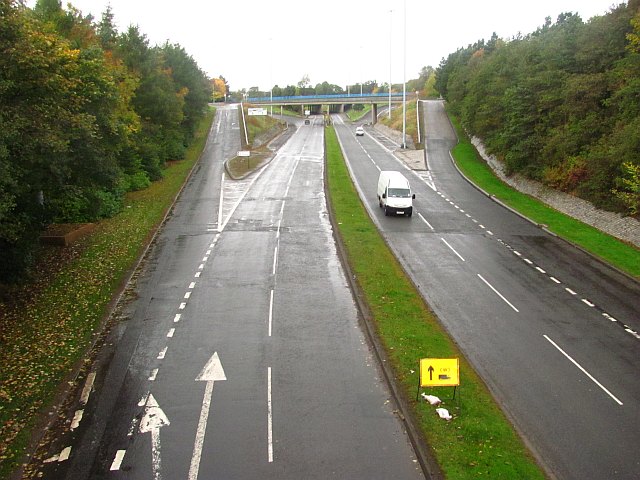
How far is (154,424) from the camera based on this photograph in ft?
40.4

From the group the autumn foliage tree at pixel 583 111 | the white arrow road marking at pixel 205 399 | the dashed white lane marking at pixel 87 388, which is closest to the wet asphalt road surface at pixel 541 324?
the autumn foliage tree at pixel 583 111

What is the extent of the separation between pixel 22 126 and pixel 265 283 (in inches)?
386

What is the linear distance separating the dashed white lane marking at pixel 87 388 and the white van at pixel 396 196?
22.4 meters

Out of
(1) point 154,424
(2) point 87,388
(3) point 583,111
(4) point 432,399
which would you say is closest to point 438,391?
(4) point 432,399

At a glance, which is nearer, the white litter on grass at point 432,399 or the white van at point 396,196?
the white litter on grass at point 432,399

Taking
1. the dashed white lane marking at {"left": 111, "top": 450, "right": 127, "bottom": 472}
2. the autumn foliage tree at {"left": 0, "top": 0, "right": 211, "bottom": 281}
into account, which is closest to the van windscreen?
the autumn foliage tree at {"left": 0, "top": 0, "right": 211, "bottom": 281}

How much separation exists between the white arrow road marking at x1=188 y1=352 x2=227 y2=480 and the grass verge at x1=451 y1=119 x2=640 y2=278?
1792 centimetres

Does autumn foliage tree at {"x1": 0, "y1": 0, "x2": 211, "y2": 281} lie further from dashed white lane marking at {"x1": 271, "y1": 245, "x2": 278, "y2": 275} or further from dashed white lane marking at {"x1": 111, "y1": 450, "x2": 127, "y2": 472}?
dashed white lane marking at {"x1": 271, "y1": 245, "x2": 278, "y2": 275}

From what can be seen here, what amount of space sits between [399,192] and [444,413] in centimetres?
2332

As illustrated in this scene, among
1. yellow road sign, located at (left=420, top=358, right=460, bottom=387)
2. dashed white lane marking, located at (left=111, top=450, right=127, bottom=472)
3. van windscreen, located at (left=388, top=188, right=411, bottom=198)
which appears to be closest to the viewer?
dashed white lane marking, located at (left=111, top=450, right=127, bottom=472)

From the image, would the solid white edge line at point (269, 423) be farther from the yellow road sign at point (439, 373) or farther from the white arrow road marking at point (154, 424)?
the yellow road sign at point (439, 373)

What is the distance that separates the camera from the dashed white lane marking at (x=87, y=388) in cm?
1344

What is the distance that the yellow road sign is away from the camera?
1227cm

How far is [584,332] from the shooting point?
58.3 feet
